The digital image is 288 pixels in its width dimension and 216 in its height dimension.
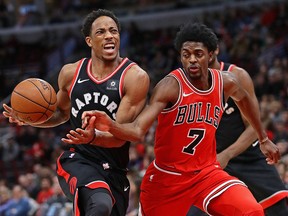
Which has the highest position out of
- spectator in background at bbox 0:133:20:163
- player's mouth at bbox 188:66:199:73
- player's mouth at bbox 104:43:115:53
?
player's mouth at bbox 104:43:115:53

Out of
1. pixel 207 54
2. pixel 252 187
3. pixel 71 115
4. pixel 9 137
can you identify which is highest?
pixel 207 54

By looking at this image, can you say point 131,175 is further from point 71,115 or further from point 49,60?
point 49,60

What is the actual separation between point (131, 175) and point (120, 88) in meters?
5.74

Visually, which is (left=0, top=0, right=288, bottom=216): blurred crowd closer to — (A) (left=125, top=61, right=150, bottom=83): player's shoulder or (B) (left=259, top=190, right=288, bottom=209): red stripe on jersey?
(B) (left=259, top=190, right=288, bottom=209): red stripe on jersey

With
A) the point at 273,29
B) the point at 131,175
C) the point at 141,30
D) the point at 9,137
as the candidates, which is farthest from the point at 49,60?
the point at 131,175

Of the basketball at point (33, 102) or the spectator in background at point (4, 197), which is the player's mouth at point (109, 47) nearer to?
the basketball at point (33, 102)

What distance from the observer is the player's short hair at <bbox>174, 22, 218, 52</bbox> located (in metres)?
5.83

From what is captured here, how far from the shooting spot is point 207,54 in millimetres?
5824

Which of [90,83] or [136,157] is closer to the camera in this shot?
[90,83]

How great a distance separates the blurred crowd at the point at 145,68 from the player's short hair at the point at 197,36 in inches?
138

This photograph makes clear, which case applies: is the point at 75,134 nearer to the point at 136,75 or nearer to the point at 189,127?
the point at 136,75

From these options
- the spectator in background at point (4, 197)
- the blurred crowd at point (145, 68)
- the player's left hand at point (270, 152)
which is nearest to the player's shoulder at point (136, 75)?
the player's left hand at point (270, 152)

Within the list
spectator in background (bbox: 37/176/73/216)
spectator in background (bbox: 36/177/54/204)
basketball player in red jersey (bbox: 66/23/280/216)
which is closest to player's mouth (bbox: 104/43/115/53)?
basketball player in red jersey (bbox: 66/23/280/216)

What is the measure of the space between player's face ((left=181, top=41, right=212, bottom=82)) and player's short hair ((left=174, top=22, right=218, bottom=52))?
45mm
